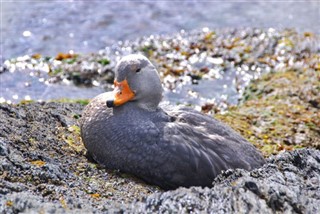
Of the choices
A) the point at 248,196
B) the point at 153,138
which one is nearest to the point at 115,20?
the point at 153,138

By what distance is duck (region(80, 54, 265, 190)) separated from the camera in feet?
20.3

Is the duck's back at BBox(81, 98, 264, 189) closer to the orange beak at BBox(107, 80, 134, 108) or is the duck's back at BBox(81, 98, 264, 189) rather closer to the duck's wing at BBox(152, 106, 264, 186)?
the duck's wing at BBox(152, 106, 264, 186)

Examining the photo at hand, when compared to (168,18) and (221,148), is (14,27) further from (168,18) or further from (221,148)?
(221,148)

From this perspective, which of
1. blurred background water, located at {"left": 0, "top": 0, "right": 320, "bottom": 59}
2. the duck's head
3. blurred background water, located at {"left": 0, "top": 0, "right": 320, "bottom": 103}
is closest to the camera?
the duck's head

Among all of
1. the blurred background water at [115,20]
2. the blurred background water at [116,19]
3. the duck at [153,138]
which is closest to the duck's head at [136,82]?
the duck at [153,138]

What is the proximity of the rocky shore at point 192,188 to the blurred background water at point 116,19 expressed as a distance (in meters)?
1.14

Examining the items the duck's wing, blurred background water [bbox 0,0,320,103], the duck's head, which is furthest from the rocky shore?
blurred background water [bbox 0,0,320,103]

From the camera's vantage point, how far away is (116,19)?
1527cm

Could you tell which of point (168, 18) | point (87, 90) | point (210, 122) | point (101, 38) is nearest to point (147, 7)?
point (168, 18)

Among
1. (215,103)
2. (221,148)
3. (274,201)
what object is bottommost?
(215,103)

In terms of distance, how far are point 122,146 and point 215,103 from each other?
5168 mm

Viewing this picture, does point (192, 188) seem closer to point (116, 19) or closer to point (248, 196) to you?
point (248, 196)

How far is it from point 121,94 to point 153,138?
67 cm

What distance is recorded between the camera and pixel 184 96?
38.0 ft
